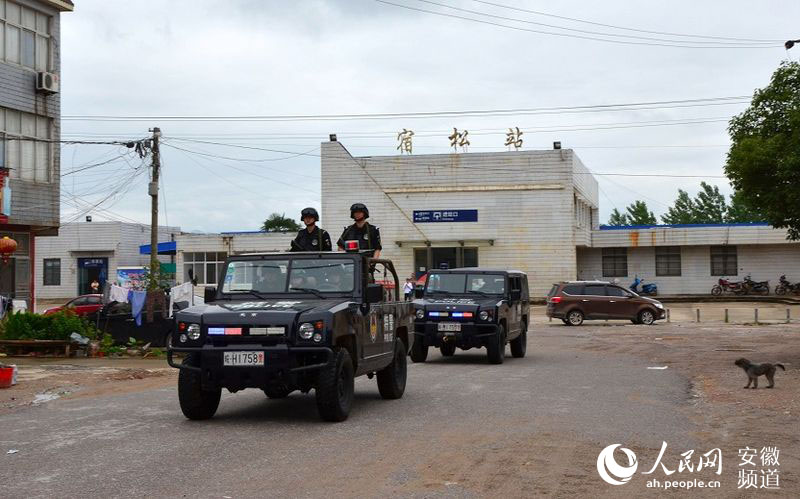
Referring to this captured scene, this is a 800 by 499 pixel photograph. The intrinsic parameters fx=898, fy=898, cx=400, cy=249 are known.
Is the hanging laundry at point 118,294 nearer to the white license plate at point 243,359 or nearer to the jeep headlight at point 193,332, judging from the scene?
the jeep headlight at point 193,332

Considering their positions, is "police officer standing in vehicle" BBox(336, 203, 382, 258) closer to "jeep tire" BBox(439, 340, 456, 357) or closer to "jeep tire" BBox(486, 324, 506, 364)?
"jeep tire" BBox(486, 324, 506, 364)

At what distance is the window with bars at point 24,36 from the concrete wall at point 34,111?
17cm

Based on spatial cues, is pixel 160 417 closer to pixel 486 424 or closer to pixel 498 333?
pixel 486 424

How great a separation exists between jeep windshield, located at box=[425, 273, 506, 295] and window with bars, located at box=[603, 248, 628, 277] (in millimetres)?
36105

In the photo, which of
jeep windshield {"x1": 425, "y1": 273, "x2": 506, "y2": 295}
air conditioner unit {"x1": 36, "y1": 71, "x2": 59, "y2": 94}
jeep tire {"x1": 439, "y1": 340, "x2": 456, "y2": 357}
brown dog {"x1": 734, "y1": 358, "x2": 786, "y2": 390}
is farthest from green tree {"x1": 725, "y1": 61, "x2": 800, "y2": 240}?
air conditioner unit {"x1": 36, "y1": 71, "x2": 59, "y2": 94}

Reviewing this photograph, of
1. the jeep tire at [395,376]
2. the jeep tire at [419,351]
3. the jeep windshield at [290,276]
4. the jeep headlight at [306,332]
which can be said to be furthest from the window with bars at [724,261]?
the jeep headlight at [306,332]

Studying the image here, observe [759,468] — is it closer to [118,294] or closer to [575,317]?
[118,294]

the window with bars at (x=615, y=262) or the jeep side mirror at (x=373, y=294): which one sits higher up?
the window with bars at (x=615, y=262)

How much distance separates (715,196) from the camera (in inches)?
3986

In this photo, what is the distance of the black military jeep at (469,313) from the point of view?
17.9m

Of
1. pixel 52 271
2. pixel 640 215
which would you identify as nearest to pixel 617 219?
pixel 640 215

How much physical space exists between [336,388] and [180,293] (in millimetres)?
14394

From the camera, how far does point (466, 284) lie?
19.2 m

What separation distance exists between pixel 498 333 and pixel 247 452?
1026cm
